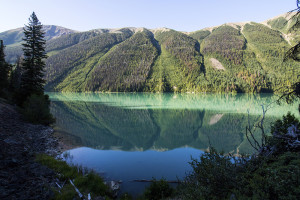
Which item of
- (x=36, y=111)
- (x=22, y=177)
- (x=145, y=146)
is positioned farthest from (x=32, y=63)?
(x=22, y=177)

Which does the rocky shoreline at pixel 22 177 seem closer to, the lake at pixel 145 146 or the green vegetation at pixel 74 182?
the green vegetation at pixel 74 182

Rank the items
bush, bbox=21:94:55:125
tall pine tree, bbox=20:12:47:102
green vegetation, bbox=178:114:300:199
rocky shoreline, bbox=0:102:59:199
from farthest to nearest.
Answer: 1. tall pine tree, bbox=20:12:47:102
2. bush, bbox=21:94:55:125
3. rocky shoreline, bbox=0:102:59:199
4. green vegetation, bbox=178:114:300:199

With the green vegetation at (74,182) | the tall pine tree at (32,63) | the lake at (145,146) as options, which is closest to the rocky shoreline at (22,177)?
the green vegetation at (74,182)

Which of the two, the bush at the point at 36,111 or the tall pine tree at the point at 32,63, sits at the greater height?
the tall pine tree at the point at 32,63

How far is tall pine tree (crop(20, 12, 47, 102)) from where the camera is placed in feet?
74.7

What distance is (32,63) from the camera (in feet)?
77.1

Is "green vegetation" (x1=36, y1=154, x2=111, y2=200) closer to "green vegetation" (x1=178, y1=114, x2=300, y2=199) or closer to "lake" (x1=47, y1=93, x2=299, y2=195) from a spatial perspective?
"lake" (x1=47, y1=93, x2=299, y2=195)

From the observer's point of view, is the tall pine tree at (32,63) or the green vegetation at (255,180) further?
the tall pine tree at (32,63)

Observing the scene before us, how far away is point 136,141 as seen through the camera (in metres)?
18.2

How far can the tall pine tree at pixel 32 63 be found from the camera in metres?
22.8

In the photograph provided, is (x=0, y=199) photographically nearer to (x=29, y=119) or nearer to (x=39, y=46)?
(x=29, y=119)

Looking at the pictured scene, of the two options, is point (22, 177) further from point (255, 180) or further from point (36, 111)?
point (36, 111)

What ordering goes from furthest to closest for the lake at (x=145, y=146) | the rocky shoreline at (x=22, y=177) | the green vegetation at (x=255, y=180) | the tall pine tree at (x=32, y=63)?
1. the tall pine tree at (x=32, y=63)
2. the lake at (x=145, y=146)
3. the rocky shoreline at (x=22, y=177)
4. the green vegetation at (x=255, y=180)

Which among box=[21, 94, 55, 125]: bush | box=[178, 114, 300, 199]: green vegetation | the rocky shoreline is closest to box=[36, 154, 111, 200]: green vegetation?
Result: the rocky shoreline
